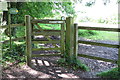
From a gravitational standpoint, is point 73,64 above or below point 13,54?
below

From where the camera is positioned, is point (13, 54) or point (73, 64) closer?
point (73, 64)

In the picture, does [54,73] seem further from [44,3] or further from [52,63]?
[44,3]

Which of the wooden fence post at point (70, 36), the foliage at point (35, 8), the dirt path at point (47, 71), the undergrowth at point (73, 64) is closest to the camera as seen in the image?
the dirt path at point (47, 71)

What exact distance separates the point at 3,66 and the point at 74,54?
2.26 metres

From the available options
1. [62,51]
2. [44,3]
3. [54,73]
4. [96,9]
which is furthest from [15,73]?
[96,9]

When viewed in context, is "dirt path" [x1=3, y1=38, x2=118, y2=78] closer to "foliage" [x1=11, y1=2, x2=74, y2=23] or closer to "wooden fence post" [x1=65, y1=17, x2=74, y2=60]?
"wooden fence post" [x1=65, y1=17, x2=74, y2=60]

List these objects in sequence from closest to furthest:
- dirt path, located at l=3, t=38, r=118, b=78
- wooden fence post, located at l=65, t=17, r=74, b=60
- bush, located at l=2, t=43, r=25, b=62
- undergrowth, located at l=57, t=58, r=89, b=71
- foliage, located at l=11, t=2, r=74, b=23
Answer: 1. dirt path, located at l=3, t=38, r=118, b=78
2. undergrowth, located at l=57, t=58, r=89, b=71
3. wooden fence post, located at l=65, t=17, r=74, b=60
4. bush, located at l=2, t=43, r=25, b=62
5. foliage, located at l=11, t=2, r=74, b=23

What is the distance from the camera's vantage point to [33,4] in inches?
346

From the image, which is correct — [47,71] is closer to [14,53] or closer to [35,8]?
[14,53]

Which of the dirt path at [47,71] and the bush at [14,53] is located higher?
the bush at [14,53]

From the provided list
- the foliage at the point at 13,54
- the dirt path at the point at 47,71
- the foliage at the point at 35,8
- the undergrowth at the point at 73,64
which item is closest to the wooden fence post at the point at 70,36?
the undergrowth at the point at 73,64

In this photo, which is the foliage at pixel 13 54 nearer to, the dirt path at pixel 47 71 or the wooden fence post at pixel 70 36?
the dirt path at pixel 47 71

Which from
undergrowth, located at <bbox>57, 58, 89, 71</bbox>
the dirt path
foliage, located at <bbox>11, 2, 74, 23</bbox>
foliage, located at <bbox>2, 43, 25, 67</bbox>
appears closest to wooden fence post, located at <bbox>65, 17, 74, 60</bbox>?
undergrowth, located at <bbox>57, 58, 89, 71</bbox>

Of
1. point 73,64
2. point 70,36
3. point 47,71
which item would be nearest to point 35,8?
point 70,36
